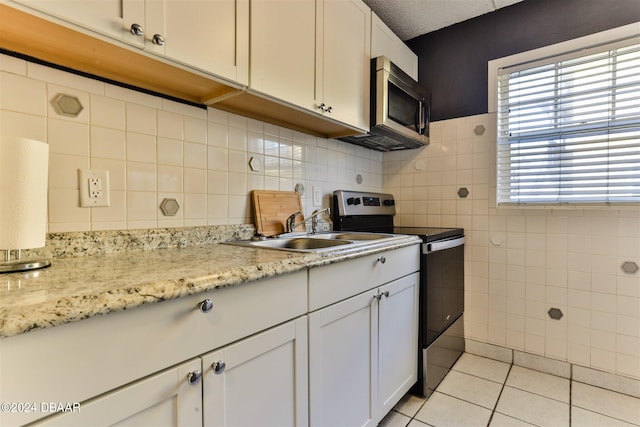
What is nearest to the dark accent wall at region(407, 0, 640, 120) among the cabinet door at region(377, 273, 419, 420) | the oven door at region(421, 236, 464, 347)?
the oven door at region(421, 236, 464, 347)

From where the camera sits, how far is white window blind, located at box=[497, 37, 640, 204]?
5.75 feet

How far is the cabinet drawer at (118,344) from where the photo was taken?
522 mm

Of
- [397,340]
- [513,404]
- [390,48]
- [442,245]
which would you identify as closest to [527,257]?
[442,245]

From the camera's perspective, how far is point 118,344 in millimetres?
629

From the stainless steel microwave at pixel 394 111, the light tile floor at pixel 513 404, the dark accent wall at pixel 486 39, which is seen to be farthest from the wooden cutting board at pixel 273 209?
the dark accent wall at pixel 486 39

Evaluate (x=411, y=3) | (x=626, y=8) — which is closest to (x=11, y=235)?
(x=411, y=3)

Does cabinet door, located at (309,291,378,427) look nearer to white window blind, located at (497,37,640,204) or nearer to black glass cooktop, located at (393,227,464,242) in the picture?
black glass cooktop, located at (393,227,464,242)

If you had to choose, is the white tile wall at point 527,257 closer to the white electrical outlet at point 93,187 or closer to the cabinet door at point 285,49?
the cabinet door at point 285,49

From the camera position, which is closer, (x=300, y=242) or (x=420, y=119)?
(x=300, y=242)

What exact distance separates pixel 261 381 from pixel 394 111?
1647mm

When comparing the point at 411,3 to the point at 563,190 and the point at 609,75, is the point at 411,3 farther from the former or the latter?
the point at 563,190

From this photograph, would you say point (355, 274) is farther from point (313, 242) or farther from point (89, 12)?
point (89, 12)

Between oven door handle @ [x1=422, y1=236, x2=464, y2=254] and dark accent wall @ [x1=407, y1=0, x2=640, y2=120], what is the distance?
93cm

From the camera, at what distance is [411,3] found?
2072 millimetres
